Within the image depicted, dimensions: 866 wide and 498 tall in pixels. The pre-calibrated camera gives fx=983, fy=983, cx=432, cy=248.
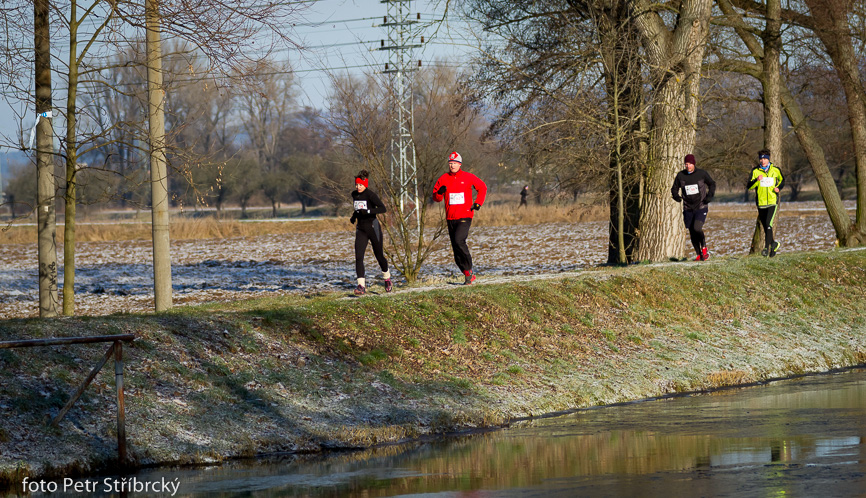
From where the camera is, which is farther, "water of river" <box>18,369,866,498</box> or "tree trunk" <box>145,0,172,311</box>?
"tree trunk" <box>145,0,172,311</box>

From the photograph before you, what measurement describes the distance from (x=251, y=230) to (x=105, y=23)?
39.2 m

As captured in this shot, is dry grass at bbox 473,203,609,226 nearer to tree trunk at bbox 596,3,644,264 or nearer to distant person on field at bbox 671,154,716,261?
tree trunk at bbox 596,3,644,264

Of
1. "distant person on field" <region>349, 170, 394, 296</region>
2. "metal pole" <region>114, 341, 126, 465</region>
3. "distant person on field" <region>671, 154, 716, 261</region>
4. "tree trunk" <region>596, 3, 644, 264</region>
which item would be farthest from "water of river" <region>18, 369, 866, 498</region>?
"tree trunk" <region>596, 3, 644, 264</region>

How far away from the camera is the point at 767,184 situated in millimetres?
19578

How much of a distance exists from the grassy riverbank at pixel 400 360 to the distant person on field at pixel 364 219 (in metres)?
0.69

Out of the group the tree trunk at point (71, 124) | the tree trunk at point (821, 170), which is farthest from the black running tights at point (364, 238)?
the tree trunk at point (821, 170)

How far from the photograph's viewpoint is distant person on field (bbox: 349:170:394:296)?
15453 millimetres

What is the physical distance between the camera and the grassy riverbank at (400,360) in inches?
365

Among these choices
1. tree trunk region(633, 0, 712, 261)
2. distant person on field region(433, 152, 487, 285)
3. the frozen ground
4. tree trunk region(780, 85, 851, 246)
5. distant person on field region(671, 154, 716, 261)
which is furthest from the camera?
tree trunk region(780, 85, 851, 246)

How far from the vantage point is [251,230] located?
167ft

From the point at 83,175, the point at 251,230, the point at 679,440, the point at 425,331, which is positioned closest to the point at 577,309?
the point at 425,331

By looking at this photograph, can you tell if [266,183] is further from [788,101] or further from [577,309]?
[577,309]

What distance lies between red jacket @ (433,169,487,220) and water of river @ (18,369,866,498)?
17.4 feet

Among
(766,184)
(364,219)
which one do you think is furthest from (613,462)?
(766,184)
